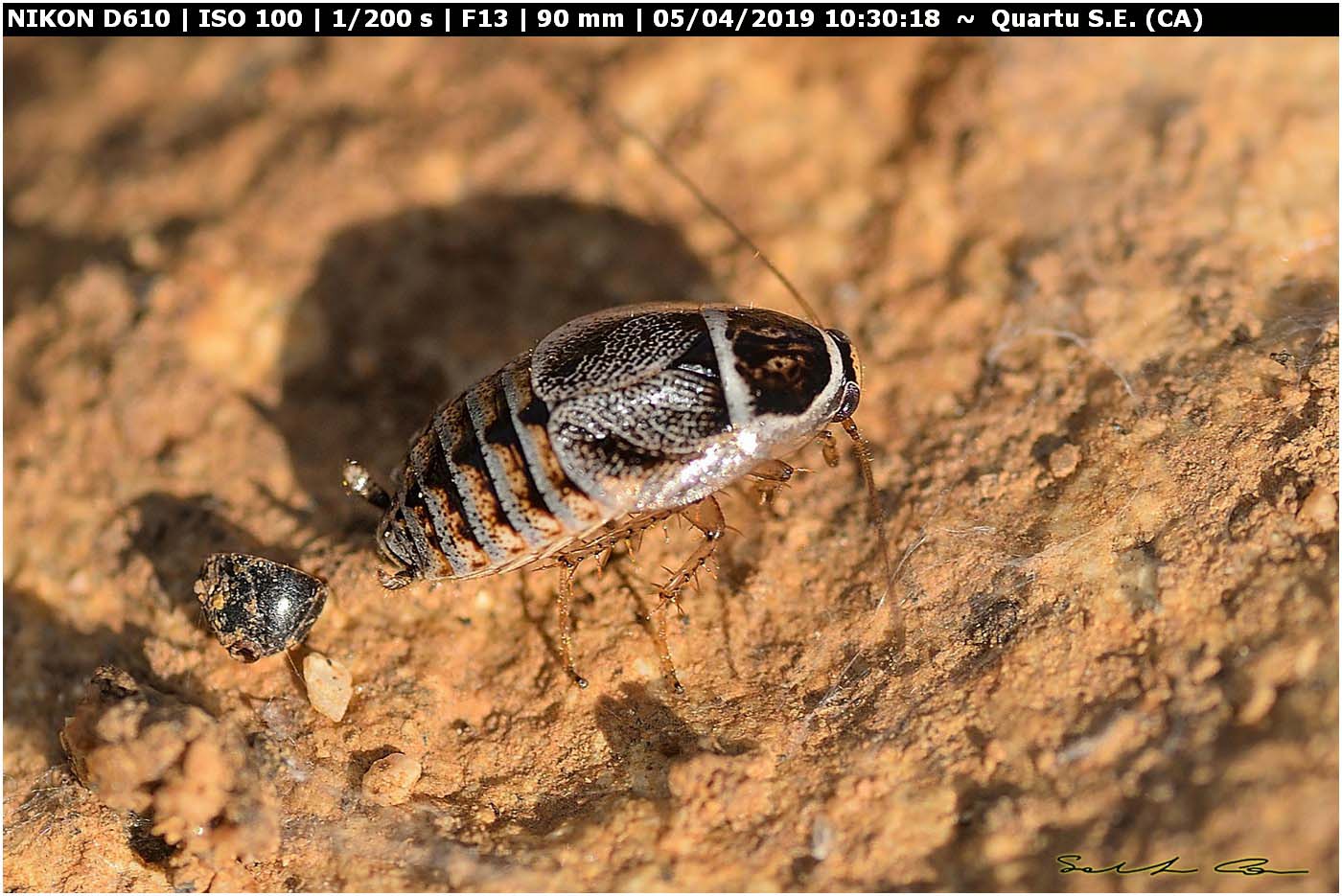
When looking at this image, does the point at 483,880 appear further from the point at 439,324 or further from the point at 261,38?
the point at 261,38

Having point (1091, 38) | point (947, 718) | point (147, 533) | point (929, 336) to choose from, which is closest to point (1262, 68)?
point (1091, 38)

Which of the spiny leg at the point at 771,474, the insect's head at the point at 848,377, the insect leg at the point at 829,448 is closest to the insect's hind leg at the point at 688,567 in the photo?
the spiny leg at the point at 771,474

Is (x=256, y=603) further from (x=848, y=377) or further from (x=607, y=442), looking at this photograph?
(x=848, y=377)

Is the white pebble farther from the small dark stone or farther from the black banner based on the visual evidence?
the black banner

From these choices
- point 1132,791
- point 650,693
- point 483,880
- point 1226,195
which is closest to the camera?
point 1132,791

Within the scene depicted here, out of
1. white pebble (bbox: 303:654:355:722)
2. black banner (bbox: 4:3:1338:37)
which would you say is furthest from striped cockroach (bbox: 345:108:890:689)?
black banner (bbox: 4:3:1338:37)
